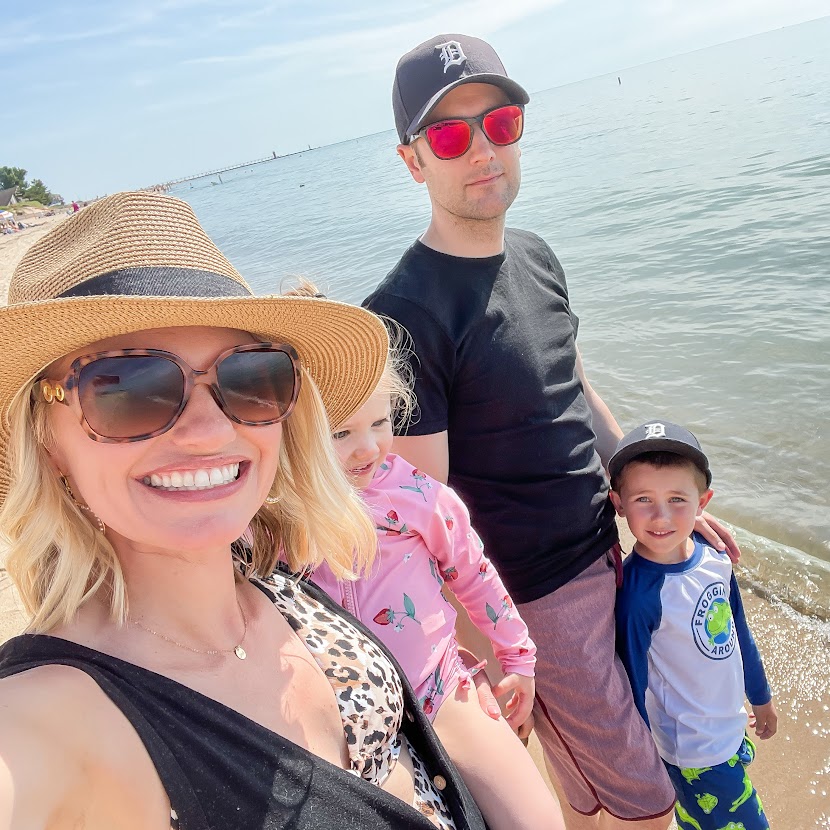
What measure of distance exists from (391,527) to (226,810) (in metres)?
0.99

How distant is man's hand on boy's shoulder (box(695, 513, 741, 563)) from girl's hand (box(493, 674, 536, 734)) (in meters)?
0.90

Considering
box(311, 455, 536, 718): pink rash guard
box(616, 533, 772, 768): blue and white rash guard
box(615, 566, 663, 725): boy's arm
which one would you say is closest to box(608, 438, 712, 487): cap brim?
box(616, 533, 772, 768): blue and white rash guard

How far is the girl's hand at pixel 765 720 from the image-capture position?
265 cm

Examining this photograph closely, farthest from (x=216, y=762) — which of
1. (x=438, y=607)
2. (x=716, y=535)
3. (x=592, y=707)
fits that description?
(x=716, y=535)

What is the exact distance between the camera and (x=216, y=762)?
112cm

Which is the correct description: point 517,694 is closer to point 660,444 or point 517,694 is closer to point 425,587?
point 425,587

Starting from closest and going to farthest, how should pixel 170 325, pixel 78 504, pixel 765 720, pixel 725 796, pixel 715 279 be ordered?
1. pixel 170 325
2. pixel 78 504
3. pixel 725 796
4. pixel 765 720
5. pixel 715 279

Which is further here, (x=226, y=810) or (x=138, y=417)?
(x=138, y=417)

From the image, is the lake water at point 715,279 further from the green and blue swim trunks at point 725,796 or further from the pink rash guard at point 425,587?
the green and blue swim trunks at point 725,796

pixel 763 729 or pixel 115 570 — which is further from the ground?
pixel 115 570

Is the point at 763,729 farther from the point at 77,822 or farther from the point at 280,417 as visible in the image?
the point at 77,822

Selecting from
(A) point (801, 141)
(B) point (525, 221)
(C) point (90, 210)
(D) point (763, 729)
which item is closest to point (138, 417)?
(C) point (90, 210)

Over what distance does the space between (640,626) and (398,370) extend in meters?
1.30

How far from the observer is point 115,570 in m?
1.31
